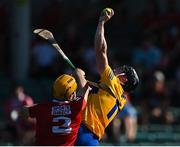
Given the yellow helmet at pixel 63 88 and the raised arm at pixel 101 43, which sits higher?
the raised arm at pixel 101 43

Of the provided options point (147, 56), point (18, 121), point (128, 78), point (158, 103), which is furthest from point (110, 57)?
point (128, 78)

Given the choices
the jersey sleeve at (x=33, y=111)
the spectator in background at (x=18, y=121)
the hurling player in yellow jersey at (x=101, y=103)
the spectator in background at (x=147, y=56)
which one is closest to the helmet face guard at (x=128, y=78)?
the hurling player in yellow jersey at (x=101, y=103)

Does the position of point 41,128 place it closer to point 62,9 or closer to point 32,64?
Answer: point 32,64

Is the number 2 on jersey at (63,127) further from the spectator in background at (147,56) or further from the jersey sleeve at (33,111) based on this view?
the spectator in background at (147,56)

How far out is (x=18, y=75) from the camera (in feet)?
51.2

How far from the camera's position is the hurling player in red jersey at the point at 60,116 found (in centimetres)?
789

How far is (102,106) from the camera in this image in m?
8.19

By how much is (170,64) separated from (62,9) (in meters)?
3.70

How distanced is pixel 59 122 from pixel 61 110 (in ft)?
0.39

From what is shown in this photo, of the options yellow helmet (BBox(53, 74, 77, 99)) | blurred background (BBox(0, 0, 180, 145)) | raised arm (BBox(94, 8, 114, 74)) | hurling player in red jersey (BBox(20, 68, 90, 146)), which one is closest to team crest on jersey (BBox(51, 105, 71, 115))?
hurling player in red jersey (BBox(20, 68, 90, 146))

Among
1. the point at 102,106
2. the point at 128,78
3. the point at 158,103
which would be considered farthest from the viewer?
the point at 158,103

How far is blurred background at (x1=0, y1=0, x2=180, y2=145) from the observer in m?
13.6

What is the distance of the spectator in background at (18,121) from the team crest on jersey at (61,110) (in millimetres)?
4696

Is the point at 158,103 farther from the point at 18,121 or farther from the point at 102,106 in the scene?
the point at 102,106
